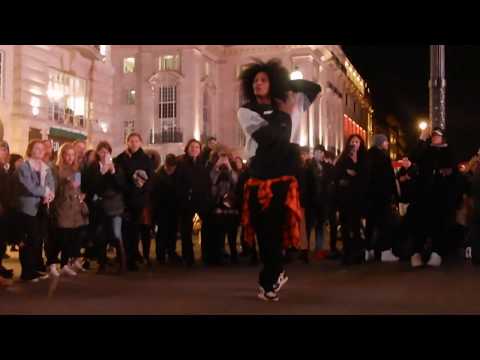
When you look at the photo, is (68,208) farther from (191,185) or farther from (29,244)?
(191,185)

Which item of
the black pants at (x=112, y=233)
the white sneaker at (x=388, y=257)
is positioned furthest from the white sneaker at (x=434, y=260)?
the black pants at (x=112, y=233)

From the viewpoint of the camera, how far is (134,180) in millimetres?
8109

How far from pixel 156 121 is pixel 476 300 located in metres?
12.4

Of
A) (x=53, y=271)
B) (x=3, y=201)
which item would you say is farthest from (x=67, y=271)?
(x=3, y=201)

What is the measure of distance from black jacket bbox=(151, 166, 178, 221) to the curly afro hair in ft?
10.1

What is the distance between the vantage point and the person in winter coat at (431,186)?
322 inches

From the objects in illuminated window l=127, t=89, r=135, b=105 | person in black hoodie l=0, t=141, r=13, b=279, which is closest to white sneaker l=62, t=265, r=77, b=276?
person in black hoodie l=0, t=141, r=13, b=279

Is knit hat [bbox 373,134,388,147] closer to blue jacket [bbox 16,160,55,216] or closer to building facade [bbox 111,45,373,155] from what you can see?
building facade [bbox 111,45,373,155]

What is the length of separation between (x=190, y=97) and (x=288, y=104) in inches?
638

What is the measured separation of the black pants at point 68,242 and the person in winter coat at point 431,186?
434 cm
